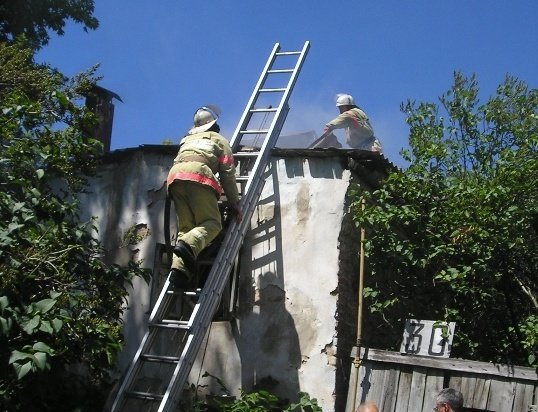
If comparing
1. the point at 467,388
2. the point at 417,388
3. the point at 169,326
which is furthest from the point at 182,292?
the point at 467,388

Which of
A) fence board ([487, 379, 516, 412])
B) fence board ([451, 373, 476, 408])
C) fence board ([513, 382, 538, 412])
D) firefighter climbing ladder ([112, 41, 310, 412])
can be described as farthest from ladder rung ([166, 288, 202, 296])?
fence board ([513, 382, 538, 412])

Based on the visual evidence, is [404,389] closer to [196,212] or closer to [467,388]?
[467,388]

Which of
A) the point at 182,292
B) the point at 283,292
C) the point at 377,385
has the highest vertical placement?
the point at 283,292

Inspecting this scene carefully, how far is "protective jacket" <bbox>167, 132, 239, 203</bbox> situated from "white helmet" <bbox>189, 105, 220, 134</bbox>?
0.19 metres

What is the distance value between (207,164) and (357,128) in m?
3.22

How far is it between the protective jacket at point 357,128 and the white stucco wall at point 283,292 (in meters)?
1.72

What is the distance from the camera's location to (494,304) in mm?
8047

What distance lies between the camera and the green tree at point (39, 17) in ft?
47.5

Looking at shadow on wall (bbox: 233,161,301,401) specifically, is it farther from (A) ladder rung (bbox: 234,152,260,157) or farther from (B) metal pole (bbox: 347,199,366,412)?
(B) metal pole (bbox: 347,199,366,412)

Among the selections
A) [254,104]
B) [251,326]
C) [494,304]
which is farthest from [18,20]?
[494,304]

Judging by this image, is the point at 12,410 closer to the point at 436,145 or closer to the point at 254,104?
the point at 254,104

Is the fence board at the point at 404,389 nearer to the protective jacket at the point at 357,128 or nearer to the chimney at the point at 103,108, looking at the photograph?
the protective jacket at the point at 357,128

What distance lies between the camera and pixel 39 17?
1488cm

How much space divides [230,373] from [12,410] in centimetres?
217
